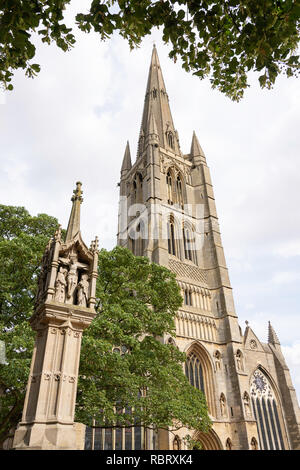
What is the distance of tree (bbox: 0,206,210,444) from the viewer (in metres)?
9.38

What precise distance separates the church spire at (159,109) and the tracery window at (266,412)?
25.8 meters

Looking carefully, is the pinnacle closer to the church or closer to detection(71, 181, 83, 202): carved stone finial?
the church

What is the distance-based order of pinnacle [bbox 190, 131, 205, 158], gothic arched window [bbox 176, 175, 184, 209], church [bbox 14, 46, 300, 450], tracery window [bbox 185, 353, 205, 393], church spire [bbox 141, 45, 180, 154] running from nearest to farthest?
church [bbox 14, 46, 300, 450], tracery window [bbox 185, 353, 205, 393], gothic arched window [bbox 176, 175, 184, 209], pinnacle [bbox 190, 131, 205, 158], church spire [bbox 141, 45, 180, 154]

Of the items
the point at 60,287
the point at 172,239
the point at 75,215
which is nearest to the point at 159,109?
the point at 172,239

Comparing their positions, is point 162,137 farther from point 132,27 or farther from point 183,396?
point 132,27

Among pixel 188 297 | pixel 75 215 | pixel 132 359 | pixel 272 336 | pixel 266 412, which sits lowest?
pixel 132 359

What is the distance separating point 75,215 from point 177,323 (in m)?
19.4

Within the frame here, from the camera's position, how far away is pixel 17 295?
11.0m

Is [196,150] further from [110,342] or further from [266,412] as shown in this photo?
[110,342]

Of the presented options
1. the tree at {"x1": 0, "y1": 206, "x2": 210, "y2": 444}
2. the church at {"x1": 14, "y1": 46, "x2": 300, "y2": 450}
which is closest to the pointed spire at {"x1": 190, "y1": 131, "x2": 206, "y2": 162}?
the church at {"x1": 14, "y1": 46, "x2": 300, "y2": 450}

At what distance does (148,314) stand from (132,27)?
31.7ft

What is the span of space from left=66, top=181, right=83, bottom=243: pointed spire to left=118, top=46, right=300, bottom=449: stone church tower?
55.2ft

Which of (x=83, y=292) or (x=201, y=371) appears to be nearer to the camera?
(x=83, y=292)
